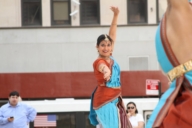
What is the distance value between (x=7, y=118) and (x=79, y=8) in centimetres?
1218

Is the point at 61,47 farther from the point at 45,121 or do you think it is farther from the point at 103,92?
the point at 103,92

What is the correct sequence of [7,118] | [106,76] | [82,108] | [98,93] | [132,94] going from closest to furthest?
1. [106,76]
2. [98,93]
3. [7,118]
4. [82,108]
5. [132,94]

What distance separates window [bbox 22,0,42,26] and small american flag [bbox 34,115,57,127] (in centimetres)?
1072

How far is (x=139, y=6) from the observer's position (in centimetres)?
2433

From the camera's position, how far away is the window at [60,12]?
23.9 meters

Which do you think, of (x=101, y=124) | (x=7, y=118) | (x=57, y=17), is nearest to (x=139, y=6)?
(x=57, y=17)

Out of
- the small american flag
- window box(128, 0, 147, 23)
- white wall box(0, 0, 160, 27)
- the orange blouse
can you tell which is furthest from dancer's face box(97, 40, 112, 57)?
window box(128, 0, 147, 23)

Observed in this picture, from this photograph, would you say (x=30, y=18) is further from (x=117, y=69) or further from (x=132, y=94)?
(x=117, y=69)

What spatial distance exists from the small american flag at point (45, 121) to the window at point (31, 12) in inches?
422

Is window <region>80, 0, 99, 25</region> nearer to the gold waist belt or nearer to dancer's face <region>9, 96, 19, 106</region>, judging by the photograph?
dancer's face <region>9, 96, 19, 106</region>

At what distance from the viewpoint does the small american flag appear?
534 inches

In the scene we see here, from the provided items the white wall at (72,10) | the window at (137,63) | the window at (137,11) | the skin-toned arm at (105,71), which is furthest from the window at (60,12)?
the skin-toned arm at (105,71)

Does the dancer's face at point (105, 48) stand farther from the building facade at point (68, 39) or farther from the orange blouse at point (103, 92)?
the building facade at point (68, 39)

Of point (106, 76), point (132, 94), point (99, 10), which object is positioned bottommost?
point (132, 94)
